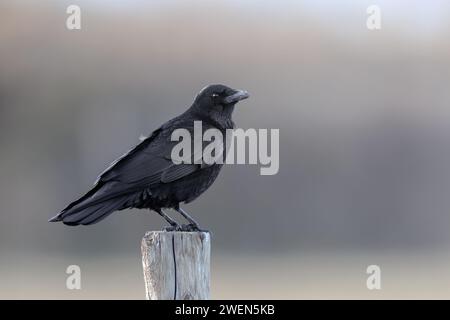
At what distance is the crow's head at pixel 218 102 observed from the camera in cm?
780

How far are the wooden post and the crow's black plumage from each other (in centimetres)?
81

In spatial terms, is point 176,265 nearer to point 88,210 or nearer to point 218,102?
point 88,210

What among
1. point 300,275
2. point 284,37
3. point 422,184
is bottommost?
point 300,275

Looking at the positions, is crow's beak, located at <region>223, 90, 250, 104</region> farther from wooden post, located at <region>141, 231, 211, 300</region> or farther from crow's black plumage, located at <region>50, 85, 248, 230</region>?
wooden post, located at <region>141, 231, 211, 300</region>

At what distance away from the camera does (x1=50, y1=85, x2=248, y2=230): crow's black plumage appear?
22.0 feet

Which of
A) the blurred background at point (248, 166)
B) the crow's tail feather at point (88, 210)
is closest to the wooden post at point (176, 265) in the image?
the crow's tail feather at point (88, 210)

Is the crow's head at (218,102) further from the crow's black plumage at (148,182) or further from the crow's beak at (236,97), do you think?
the crow's black plumage at (148,182)

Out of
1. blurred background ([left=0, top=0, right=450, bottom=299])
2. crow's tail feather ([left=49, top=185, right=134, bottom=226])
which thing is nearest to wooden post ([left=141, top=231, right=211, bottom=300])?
→ crow's tail feather ([left=49, top=185, right=134, bottom=226])

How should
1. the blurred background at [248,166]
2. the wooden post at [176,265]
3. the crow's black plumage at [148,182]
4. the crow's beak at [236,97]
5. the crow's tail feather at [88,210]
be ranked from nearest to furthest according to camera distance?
the wooden post at [176,265]
the crow's tail feather at [88,210]
the crow's black plumage at [148,182]
the crow's beak at [236,97]
the blurred background at [248,166]

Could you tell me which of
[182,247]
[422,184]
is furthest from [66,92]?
[182,247]

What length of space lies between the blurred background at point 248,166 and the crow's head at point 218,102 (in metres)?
7.32

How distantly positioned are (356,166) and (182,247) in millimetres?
12979

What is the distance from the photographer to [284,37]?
20.6 m
